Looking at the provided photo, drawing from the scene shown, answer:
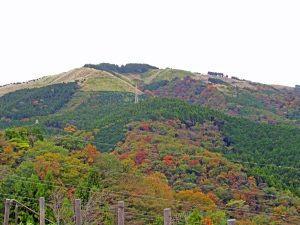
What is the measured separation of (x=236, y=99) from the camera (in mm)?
135375

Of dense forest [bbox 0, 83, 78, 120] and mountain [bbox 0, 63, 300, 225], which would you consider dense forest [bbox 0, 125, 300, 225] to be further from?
dense forest [bbox 0, 83, 78, 120]

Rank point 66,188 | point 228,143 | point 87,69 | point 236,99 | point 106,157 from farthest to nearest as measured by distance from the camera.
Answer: point 87,69 < point 236,99 < point 228,143 < point 106,157 < point 66,188

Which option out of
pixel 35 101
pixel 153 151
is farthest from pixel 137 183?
pixel 35 101

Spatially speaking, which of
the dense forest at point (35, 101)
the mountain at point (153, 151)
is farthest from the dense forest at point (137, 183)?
the dense forest at point (35, 101)

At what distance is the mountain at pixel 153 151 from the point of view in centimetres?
4862

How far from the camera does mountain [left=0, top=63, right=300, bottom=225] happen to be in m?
48.6

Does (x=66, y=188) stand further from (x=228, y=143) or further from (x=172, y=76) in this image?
(x=172, y=76)

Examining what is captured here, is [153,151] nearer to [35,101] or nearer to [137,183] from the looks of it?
[137,183]

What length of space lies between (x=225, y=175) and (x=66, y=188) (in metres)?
25.4

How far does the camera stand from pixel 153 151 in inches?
2938

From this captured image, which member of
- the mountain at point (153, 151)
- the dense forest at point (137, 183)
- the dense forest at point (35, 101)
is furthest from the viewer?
the dense forest at point (35, 101)

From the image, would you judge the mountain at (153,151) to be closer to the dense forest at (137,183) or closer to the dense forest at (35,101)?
the dense forest at (137,183)

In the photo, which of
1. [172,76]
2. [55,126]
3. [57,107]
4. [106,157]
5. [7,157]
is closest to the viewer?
[7,157]

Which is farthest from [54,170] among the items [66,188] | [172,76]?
[172,76]
